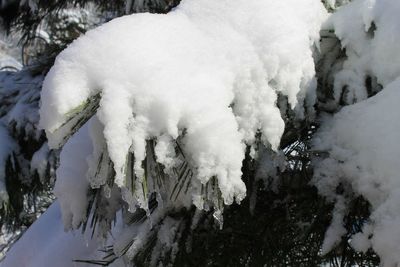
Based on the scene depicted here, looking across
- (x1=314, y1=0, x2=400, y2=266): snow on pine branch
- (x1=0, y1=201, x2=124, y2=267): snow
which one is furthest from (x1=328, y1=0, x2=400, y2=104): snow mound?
(x1=0, y1=201, x2=124, y2=267): snow

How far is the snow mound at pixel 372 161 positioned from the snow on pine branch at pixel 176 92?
102 millimetres

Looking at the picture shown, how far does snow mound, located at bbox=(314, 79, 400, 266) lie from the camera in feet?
2.69

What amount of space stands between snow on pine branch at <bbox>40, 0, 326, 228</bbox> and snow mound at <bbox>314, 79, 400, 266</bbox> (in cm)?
10

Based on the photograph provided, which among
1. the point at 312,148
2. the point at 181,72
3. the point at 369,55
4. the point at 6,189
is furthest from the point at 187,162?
the point at 6,189

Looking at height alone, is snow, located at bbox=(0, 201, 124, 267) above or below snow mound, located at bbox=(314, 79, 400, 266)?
below

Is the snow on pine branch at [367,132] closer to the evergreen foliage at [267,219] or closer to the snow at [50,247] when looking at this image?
the evergreen foliage at [267,219]

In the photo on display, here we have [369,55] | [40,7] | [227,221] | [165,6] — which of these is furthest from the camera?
[40,7]

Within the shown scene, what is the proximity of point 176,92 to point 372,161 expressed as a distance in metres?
0.34

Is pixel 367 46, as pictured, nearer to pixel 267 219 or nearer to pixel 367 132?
pixel 367 132

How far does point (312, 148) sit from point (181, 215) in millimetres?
283

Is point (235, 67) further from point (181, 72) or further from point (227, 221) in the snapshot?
point (227, 221)

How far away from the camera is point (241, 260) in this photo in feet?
3.77

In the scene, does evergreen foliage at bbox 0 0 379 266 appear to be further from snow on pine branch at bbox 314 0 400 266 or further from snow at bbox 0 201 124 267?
Answer: snow at bbox 0 201 124 267

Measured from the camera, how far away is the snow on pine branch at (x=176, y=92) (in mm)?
751
